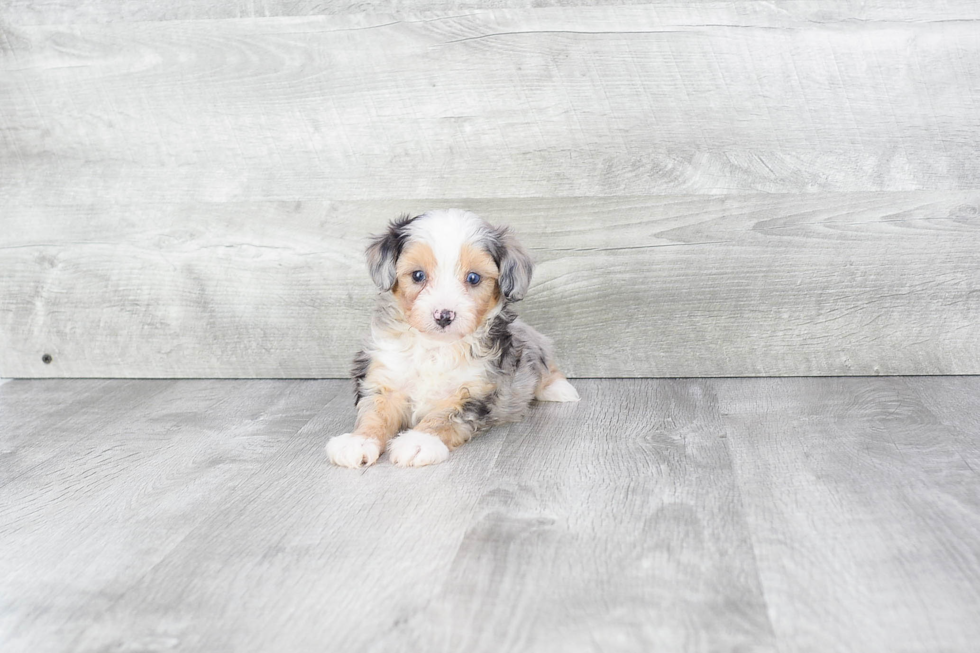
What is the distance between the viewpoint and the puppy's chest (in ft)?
7.59

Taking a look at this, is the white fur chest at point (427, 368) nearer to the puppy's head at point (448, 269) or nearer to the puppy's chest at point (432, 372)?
the puppy's chest at point (432, 372)

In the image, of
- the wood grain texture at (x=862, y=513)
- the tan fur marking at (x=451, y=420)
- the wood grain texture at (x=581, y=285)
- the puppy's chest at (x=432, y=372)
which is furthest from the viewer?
the wood grain texture at (x=581, y=285)

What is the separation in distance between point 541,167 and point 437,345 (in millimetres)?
811

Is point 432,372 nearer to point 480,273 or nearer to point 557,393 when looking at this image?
point 480,273

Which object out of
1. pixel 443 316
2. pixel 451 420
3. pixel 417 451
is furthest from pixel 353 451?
pixel 443 316

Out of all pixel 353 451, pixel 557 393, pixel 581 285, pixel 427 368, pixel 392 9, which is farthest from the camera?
pixel 581 285

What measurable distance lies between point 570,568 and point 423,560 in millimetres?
253

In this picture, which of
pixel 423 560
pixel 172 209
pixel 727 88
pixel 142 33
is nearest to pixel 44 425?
pixel 172 209

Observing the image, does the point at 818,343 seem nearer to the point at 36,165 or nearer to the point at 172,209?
the point at 172,209

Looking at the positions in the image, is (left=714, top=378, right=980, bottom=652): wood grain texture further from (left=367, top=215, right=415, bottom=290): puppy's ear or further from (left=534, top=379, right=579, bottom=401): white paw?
(left=367, top=215, right=415, bottom=290): puppy's ear

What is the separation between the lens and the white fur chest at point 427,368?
231cm

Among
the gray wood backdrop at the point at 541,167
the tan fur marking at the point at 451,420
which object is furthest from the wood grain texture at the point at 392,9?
the tan fur marking at the point at 451,420

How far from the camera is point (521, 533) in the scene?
1.67 meters

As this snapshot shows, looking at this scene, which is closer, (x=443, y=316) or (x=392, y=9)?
(x=443, y=316)
